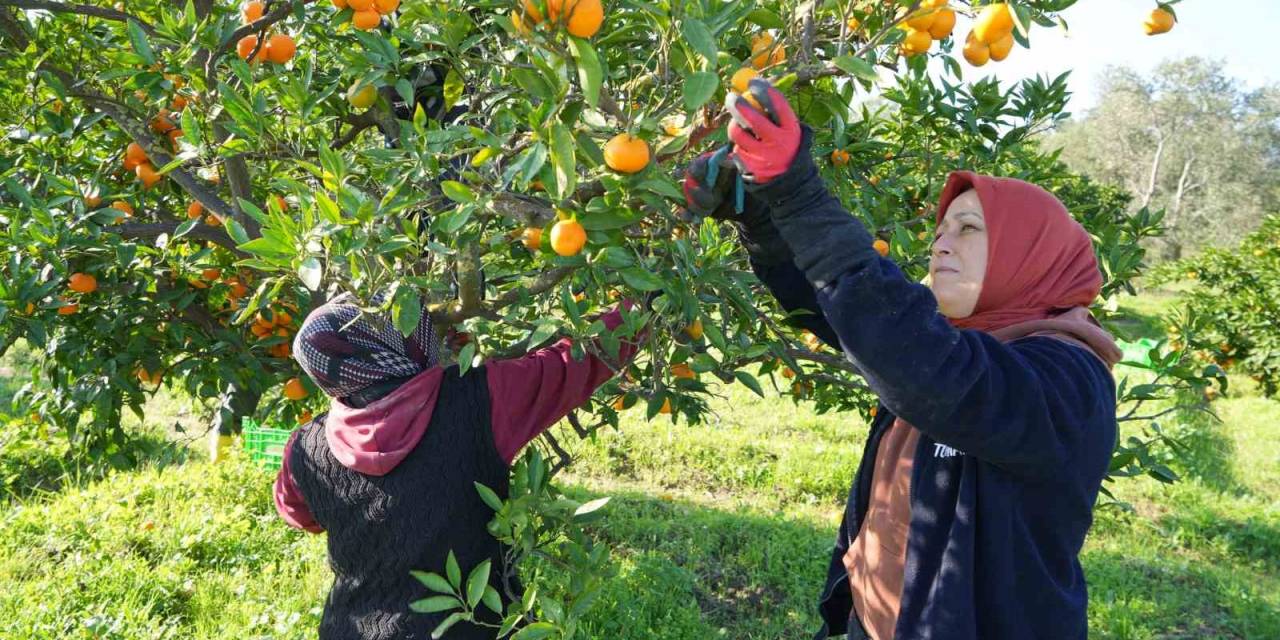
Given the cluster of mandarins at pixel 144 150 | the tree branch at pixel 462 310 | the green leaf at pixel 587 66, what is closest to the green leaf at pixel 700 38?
→ the green leaf at pixel 587 66

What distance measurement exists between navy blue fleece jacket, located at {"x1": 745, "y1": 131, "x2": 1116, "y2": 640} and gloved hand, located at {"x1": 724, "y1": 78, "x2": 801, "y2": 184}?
20mm

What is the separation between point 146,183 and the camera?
2.30 metres

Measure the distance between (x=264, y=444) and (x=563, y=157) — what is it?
4.60 m

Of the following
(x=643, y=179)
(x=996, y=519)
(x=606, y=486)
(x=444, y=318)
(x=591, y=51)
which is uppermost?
(x=591, y=51)

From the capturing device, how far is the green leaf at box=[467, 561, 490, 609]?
143 centimetres

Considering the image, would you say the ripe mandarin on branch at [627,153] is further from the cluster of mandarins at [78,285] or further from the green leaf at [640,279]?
the cluster of mandarins at [78,285]

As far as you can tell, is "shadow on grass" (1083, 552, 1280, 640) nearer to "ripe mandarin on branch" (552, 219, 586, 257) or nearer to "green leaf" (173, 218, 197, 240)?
"ripe mandarin on branch" (552, 219, 586, 257)

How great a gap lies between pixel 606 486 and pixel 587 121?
418 cm

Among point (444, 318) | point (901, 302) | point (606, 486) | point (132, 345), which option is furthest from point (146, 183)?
point (606, 486)

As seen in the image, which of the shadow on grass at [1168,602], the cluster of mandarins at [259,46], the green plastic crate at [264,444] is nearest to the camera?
the cluster of mandarins at [259,46]

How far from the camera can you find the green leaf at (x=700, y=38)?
1015mm

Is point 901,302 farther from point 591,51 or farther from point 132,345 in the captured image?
point 132,345

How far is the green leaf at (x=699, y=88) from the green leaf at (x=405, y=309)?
19.5 inches

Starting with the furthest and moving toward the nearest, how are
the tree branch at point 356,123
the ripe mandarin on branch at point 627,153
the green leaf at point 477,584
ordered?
1. the tree branch at point 356,123
2. the green leaf at point 477,584
3. the ripe mandarin on branch at point 627,153
